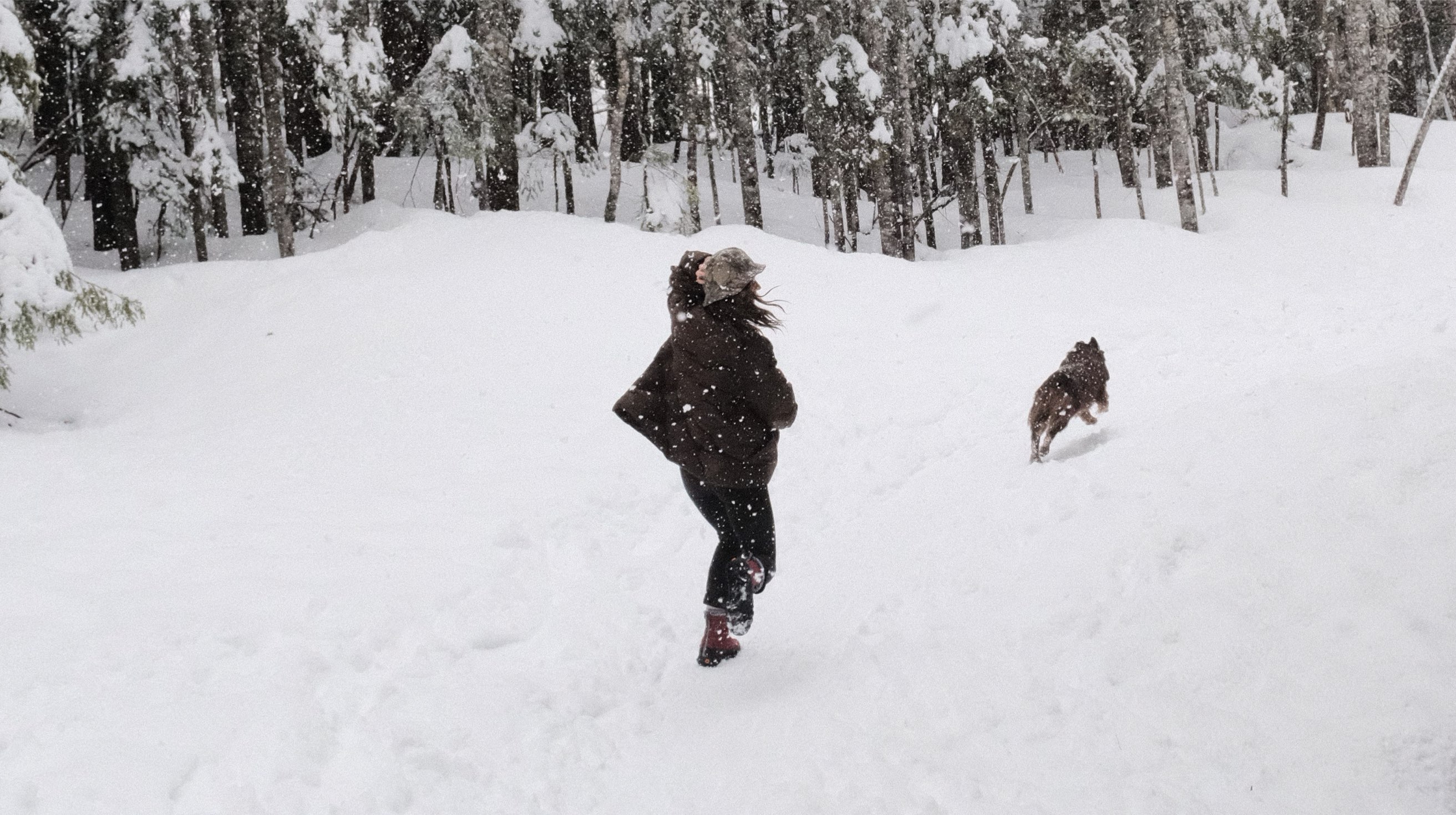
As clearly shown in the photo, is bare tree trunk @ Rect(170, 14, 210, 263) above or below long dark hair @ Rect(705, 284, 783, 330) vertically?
above

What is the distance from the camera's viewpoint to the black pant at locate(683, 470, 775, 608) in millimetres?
4484

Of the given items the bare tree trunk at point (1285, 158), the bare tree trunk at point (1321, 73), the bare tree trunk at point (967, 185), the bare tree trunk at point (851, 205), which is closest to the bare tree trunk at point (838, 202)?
the bare tree trunk at point (851, 205)

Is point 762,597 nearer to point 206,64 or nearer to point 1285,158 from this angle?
point 206,64

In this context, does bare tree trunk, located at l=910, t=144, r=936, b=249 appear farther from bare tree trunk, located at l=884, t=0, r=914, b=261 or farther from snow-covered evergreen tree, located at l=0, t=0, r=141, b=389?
snow-covered evergreen tree, located at l=0, t=0, r=141, b=389

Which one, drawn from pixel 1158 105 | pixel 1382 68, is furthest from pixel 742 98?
pixel 1382 68

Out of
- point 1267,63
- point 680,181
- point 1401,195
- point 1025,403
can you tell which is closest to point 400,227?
point 680,181

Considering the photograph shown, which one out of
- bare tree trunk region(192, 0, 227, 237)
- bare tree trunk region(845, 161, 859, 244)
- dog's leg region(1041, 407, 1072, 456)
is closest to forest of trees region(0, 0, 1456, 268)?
bare tree trunk region(192, 0, 227, 237)

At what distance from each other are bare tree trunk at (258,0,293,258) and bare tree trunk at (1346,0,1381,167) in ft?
76.3

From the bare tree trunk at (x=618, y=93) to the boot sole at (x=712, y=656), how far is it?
14.7 metres

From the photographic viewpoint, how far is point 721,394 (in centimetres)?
441

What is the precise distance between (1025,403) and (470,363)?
6.89 meters

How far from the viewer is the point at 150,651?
15.0ft

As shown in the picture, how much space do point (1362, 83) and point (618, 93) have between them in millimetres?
17330

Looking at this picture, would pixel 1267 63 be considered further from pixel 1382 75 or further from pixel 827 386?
pixel 827 386
